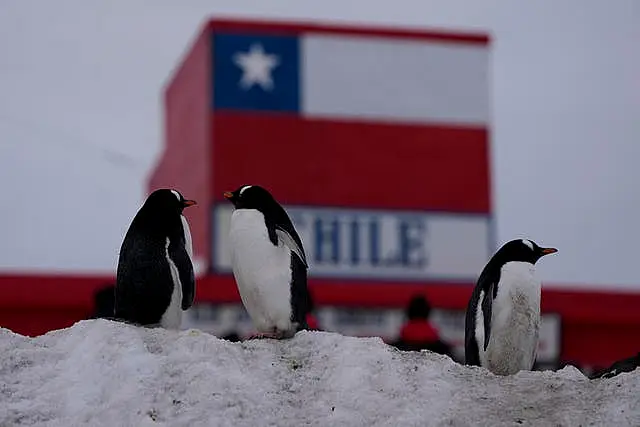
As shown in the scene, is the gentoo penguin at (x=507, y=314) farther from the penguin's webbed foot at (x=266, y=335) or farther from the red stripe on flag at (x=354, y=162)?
the red stripe on flag at (x=354, y=162)

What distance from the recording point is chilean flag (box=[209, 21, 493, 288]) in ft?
53.9

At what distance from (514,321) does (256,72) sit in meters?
11.5

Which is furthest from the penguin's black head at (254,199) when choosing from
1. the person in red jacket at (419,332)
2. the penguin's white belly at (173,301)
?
the person in red jacket at (419,332)

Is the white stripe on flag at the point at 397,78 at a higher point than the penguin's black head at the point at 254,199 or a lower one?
higher

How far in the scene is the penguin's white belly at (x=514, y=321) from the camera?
18.7 feet

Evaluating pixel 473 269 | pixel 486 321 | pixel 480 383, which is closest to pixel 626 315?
pixel 473 269

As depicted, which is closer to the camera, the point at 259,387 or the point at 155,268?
the point at 259,387

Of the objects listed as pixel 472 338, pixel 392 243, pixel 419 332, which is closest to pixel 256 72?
pixel 392 243

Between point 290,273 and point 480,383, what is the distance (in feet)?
3.72

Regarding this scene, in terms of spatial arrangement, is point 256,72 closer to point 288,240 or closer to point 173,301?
point 288,240

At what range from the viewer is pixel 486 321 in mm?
5766

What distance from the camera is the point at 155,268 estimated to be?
5602 millimetres

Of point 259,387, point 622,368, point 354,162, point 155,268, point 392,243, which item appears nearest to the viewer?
point 259,387

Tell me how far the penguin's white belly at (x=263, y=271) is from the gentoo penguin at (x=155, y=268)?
25 cm
